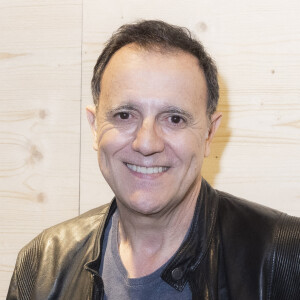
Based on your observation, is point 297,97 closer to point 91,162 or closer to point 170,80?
point 170,80

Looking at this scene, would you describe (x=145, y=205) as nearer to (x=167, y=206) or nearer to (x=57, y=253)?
(x=167, y=206)

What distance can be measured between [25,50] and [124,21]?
36 centimetres

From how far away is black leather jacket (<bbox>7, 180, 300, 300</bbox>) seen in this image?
53.9 inches

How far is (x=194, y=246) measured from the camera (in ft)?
4.74

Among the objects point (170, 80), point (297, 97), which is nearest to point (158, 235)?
point (170, 80)

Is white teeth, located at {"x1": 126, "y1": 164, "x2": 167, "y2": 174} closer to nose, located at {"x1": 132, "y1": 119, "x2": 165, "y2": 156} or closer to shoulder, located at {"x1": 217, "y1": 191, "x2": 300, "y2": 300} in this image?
nose, located at {"x1": 132, "y1": 119, "x2": 165, "y2": 156}

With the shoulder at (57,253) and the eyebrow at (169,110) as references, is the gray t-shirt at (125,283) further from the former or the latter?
the eyebrow at (169,110)

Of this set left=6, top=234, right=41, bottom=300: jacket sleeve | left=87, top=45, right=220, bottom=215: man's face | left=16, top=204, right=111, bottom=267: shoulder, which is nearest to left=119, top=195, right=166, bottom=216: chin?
left=87, top=45, right=220, bottom=215: man's face

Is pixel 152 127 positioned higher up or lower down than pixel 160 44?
lower down

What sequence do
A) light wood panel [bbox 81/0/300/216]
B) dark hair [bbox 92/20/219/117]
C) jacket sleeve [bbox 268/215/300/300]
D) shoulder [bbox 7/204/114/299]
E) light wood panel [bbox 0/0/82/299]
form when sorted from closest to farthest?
jacket sleeve [bbox 268/215/300/300]
dark hair [bbox 92/20/219/117]
shoulder [bbox 7/204/114/299]
light wood panel [bbox 81/0/300/216]
light wood panel [bbox 0/0/82/299]

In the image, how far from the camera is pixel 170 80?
142 cm

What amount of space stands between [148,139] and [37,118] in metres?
0.70

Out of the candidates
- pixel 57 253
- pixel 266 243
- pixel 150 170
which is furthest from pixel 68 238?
pixel 266 243

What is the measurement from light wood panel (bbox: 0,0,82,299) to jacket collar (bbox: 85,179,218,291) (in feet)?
1.47
